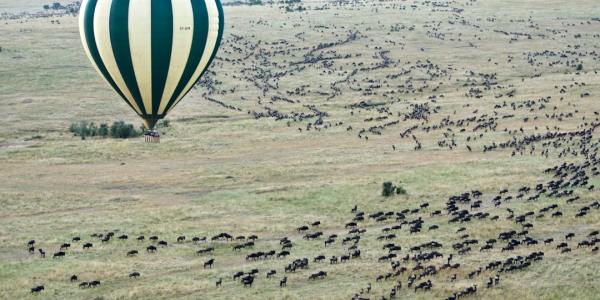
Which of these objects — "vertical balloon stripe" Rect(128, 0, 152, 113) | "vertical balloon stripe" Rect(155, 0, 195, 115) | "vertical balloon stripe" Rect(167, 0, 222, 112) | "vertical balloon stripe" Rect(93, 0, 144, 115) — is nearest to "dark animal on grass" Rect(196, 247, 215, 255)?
"vertical balloon stripe" Rect(155, 0, 195, 115)

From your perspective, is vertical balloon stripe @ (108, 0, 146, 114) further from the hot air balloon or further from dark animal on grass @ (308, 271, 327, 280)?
dark animal on grass @ (308, 271, 327, 280)

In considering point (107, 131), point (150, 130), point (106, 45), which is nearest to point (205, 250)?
point (150, 130)

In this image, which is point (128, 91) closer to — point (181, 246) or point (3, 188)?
point (181, 246)

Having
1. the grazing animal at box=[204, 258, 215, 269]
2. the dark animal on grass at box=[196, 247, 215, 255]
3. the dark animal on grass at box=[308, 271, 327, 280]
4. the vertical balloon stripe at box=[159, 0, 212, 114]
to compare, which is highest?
the vertical balloon stripe at box=[159, 0, 212, 114]

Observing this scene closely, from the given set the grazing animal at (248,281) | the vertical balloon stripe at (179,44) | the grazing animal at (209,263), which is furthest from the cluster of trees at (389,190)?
the grazing animal at (248,281)

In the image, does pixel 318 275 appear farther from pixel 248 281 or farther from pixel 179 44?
pixel 179 44
